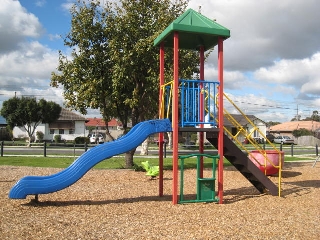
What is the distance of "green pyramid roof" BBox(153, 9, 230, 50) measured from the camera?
784 centimetres

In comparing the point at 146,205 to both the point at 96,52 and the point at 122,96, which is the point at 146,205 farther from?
the point at 96,52

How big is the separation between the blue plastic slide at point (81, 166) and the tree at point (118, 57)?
5398 millimetres

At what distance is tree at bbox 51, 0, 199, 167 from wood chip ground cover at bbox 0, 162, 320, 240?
419cm

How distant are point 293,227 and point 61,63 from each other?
1140 centimetres

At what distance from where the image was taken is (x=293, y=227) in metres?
6.21

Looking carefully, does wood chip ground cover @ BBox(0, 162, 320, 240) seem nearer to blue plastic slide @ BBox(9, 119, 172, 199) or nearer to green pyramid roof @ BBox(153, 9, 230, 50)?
blue plastic slide @ BBox(9, 119, 172, 199)

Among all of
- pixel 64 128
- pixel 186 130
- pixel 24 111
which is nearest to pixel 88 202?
pixel 186 130

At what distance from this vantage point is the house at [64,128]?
54594mm

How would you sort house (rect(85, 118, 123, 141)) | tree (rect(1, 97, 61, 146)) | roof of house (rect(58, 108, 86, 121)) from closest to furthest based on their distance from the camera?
tree (rect(1, 97, 61, 146))
roof of house (rect(58, 108, 86, 121))
house (rect(85, 118, 123, 141))

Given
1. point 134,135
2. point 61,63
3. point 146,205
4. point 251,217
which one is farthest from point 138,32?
point 251,217

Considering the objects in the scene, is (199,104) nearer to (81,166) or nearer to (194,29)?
(194,29)

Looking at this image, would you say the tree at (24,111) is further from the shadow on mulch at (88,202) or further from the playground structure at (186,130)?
the playground structure at (186,130)

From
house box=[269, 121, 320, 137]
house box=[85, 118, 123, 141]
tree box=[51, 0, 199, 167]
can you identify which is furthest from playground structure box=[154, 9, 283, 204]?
house box=[269, 121, 320, 137]

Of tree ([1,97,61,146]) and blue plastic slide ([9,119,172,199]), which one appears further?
tree ([1,97,61,146])
